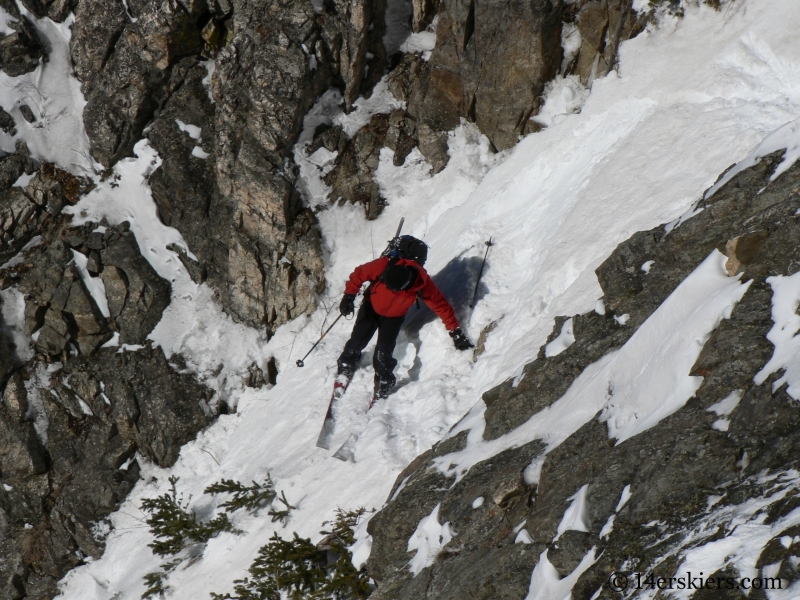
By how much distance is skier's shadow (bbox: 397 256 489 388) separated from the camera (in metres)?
8.69

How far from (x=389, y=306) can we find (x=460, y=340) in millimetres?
1064

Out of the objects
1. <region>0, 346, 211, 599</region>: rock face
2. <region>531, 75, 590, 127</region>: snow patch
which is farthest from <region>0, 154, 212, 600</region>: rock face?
<region>531, 75, 590, 127</region>: snow patch

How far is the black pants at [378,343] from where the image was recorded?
8203mm

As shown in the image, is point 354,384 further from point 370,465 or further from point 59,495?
point 59,495

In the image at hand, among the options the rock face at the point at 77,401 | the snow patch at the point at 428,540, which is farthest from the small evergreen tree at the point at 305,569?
the rock face at the point at 77,401

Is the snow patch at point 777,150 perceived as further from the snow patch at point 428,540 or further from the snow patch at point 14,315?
the snow patch at point 14,315

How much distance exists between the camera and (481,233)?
958 centimetres

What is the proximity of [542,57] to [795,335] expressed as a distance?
26.3 feet

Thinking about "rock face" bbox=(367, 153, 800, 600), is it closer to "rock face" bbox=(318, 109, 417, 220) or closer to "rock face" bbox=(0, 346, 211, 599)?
"rock face" bbox=(318, 109, 417, 220)

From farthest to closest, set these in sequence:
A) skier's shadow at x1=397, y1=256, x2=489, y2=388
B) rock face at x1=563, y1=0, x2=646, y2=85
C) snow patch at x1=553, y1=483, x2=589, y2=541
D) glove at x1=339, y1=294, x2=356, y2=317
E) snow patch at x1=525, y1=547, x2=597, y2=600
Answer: rock face at x1=563, y1=0, x2=646, y2=85 → glove at x1=339, y1=294, x2=356, y2=317 → skier's shadow at x1=397, y1=256, x2=489, y2=388 → snow patch at x1=553, y1=483, x2=589, y2=541 → snow patch at x1=525, y1=547, x2=597, y2=600

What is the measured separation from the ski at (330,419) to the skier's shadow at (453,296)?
2.61 ft

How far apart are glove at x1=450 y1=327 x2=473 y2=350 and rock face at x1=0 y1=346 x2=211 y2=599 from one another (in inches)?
242

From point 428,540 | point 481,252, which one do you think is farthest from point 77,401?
point 428,540

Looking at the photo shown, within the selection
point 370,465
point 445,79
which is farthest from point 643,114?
point 370,465
